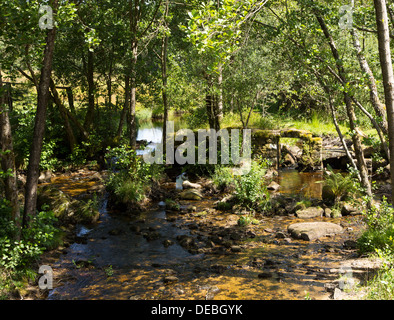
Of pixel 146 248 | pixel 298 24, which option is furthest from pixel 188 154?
pixel 298 24

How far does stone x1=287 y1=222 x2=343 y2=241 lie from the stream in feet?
0.67

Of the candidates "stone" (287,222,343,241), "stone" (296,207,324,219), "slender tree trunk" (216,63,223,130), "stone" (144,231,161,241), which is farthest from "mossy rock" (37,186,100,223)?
"slender tree trunk" (216,63,223,130)

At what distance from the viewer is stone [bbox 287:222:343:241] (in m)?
9.08

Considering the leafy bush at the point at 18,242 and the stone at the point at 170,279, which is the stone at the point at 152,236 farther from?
the leafy bush at the point at 18,242

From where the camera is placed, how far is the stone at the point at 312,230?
29.8 ft

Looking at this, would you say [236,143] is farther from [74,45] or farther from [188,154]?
[74,45]

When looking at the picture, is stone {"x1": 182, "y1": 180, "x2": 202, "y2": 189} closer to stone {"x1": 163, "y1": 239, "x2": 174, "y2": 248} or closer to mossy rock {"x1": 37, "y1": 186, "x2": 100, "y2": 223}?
mossy rock {"x1": 37, "y1": 186, "x2": 100, "y2": 223}

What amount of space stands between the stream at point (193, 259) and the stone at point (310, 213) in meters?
0.27

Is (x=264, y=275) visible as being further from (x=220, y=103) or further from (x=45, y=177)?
(x=45, y=177)

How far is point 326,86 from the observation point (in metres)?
8.72

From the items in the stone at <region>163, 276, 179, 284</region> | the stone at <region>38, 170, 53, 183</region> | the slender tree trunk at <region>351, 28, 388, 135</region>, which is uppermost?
the slender tree trunk at <region>351, 28, 388, 135</region>

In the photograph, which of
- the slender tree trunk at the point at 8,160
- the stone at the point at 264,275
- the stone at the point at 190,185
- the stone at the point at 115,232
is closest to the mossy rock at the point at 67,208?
the stone at the point at 115,232

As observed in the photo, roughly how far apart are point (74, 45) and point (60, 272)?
12.6m

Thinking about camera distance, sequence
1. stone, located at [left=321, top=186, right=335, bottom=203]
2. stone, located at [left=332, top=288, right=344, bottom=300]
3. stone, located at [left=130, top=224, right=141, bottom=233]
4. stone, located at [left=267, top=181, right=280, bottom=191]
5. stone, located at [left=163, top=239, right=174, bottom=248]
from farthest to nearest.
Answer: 1. stone, located at [left=267, top=181, right=280, bottom=191]
2. stone, located at [left=321, top=186, right=335, bottom=203]
3. stone, located at [left=130, top=224, right=141, bottom=233]
4. stone, located at [left=163, top=239, right=174, bottom=248]
5. stone, located at [left=332, top=288, right=344, bottom=300]
